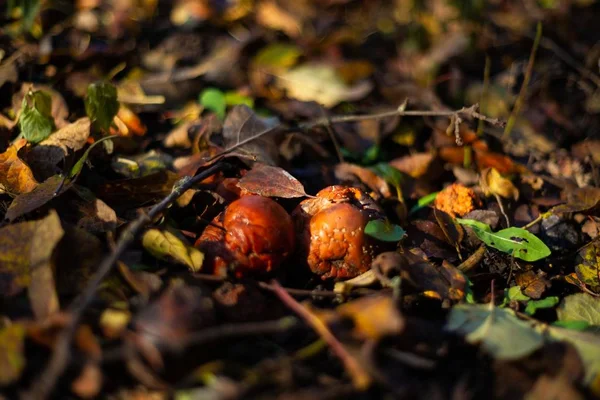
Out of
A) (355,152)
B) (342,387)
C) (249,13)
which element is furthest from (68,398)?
(249,13)

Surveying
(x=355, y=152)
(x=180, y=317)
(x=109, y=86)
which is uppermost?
(x=109, y=86)

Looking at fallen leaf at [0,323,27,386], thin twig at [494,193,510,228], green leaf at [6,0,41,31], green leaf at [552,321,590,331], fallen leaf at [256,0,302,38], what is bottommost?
green leaf at [552,321,590,331]

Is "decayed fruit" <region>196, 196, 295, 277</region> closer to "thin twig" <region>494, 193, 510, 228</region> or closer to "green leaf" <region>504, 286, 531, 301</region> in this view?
"green leaf" <region>504, 286, 531, 301</region>

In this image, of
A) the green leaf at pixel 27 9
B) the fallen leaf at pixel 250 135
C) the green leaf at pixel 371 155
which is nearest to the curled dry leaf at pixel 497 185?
the green leaf at pixel 371 155

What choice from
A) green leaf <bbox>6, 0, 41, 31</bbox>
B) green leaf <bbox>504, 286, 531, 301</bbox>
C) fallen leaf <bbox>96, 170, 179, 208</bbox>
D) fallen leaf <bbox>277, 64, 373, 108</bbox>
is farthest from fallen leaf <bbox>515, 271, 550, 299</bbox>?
green leaf <bbox>6, 0, 41, 31</bbox>

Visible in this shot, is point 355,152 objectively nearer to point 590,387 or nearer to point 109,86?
point 109,86

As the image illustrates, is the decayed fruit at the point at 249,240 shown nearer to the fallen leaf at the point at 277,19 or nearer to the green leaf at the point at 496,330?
the green leaf at the point at 496,330
